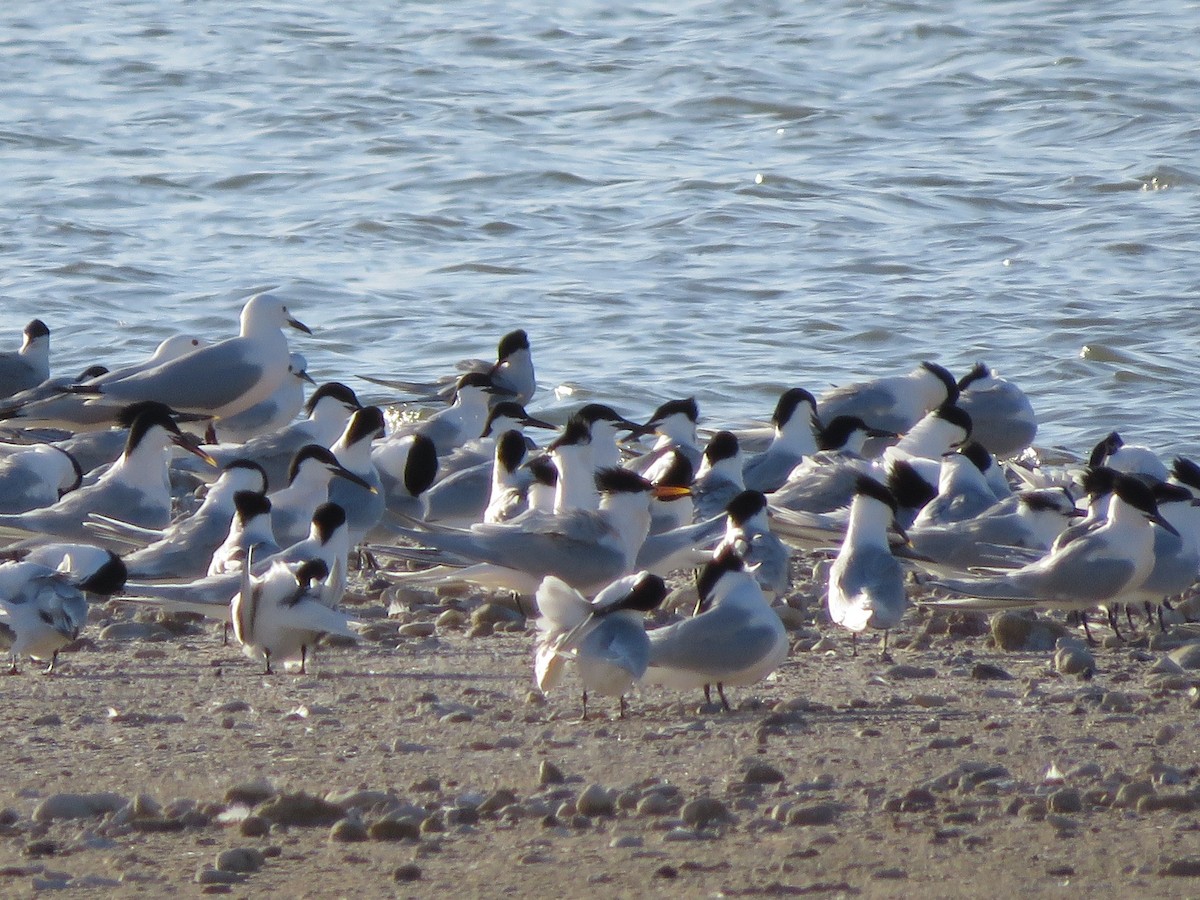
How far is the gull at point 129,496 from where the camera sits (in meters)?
6.96

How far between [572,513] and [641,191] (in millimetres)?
9842

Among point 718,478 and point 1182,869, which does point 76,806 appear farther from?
point 718,478

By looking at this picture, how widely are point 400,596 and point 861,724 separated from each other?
7.30 ft

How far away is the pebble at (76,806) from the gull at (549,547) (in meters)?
2.16

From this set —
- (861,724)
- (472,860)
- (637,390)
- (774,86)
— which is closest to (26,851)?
(472,860)

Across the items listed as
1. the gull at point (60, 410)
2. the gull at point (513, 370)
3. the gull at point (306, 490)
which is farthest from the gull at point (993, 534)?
the gull at point (60, 410)

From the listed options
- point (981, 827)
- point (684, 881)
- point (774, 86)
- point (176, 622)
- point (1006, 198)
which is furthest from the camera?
point (774, 86)

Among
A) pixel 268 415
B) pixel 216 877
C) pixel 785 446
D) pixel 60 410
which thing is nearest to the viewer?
pixel 216 877

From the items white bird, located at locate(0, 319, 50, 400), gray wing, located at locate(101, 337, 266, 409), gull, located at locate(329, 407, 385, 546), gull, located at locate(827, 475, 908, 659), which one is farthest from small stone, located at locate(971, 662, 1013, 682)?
white bird, located at locate(0, 319, 50, 400)

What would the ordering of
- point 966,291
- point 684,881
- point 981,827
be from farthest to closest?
point 966,291
point 981,827
point 684,881

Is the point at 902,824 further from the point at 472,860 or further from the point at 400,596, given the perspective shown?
the point at 400,596

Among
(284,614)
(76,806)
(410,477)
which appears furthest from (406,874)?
(410,477)

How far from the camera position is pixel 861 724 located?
4969 mm

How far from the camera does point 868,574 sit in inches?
237
